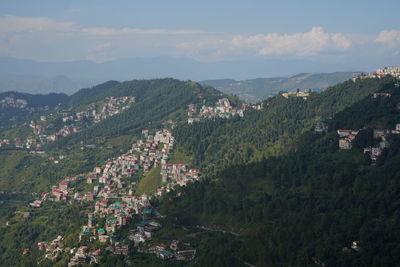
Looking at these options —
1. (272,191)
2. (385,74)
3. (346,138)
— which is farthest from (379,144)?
(385,74)

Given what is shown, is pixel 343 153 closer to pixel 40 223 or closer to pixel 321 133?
pixel 321 133

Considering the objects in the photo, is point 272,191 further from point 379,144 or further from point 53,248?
point 53,248

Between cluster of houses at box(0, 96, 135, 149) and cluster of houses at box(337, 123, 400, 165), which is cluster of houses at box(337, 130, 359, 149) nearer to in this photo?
cluster of houses at box(337, 123, 400, 165)

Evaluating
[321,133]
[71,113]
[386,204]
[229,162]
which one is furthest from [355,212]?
[71,113]

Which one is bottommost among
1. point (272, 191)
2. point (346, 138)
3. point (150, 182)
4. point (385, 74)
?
point (150, 182)

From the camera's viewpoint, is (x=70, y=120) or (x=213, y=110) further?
(x=70, y=120)

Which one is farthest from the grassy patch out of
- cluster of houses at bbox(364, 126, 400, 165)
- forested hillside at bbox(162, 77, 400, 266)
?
cluster of houses at bbox(364, 126, 400, 165)
